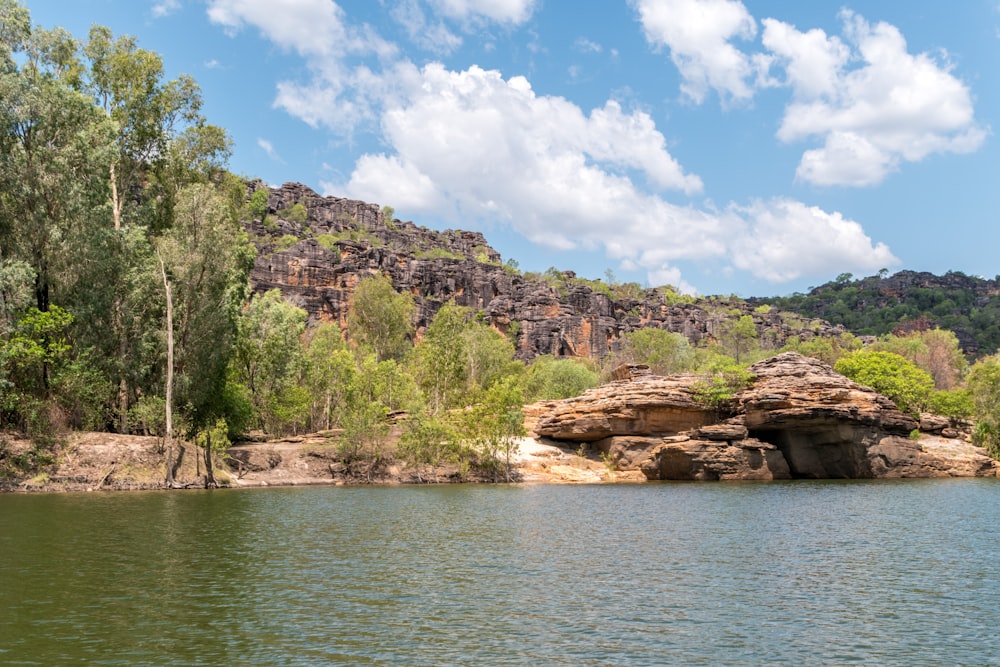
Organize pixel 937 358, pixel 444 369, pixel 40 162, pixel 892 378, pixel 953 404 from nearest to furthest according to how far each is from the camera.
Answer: pixel 40 162 < pixel 444 369 < pixel 892 378 < pixel 953 404 < pixel 937 358

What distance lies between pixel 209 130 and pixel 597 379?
55.8 meters

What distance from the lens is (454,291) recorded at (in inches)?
5463

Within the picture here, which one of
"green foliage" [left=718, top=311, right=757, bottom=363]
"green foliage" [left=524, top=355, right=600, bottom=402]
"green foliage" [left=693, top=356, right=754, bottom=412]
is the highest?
"green foliage" [left=718, top=311, right=757, bottom=363]

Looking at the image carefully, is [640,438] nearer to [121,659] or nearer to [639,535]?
[639,535]

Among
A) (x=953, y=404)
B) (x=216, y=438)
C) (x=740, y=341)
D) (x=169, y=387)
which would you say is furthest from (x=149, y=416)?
(x=740, y=341)

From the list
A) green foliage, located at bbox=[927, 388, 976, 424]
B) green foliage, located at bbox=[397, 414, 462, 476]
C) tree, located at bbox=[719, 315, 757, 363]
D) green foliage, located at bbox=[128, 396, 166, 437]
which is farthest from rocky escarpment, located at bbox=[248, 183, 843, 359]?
green foliage, located at bbox=[927, 388, 976, 424]

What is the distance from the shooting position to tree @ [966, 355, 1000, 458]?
193ft

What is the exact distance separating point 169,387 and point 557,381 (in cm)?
5552

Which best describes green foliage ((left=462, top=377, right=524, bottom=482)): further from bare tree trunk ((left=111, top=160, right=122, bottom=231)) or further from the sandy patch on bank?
bare tree trunk ((left=111, top=160, right=122, bottom=231))

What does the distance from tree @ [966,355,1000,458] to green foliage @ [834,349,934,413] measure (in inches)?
170

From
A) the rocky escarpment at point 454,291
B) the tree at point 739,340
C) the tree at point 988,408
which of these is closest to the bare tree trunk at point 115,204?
the rocky escarpment at point 454,291

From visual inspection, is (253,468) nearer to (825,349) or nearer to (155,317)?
(155,317)

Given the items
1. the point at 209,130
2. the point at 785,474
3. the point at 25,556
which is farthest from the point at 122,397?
the point at 785,474

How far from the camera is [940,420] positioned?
60.8 metres
